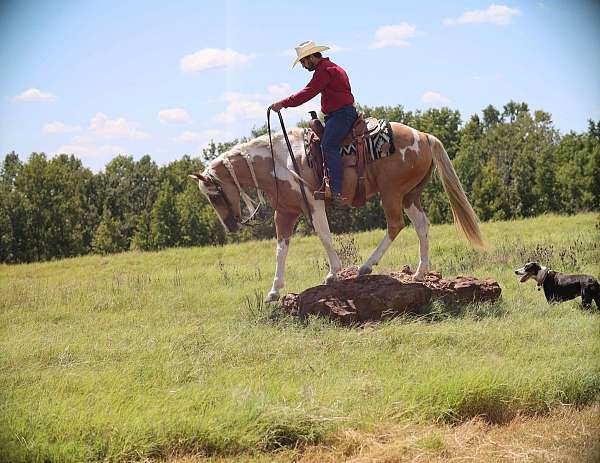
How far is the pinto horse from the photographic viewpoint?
9.29m

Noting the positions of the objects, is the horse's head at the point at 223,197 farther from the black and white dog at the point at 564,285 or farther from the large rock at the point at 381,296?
the black and white dog at the point at 564,285

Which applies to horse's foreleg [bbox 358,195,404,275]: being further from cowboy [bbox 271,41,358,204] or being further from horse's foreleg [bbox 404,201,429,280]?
cowboy [bbox 271,41,358,204]

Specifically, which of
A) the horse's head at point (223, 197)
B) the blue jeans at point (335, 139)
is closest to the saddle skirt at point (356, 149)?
the blue jeans at point (335, 139)

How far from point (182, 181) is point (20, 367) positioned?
44.0 metres

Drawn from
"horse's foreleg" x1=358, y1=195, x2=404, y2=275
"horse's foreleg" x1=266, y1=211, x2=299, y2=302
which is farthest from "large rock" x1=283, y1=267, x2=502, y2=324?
"horse's foreleg" x1=266, y1=211, x2=299, y2=302

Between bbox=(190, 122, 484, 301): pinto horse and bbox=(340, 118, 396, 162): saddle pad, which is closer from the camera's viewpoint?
bbox=(340, 118, 396, 162): saddle pad

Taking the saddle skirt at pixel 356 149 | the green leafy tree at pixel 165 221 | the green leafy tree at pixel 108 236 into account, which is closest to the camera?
the saddle skirt at pixel 356 149

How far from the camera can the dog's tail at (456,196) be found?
31.5ft

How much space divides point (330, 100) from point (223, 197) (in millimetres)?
1959

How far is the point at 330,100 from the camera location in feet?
28.9

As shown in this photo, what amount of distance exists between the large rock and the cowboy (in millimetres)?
1211

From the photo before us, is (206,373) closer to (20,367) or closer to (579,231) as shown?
(20,367)

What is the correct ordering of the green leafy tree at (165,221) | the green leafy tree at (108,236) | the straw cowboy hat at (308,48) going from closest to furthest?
the straw cowboy hat at (308,48) < the green leafy tree at (165,221) < the green leafy tree at (108,236)

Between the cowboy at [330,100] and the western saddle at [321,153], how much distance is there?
10 cm
